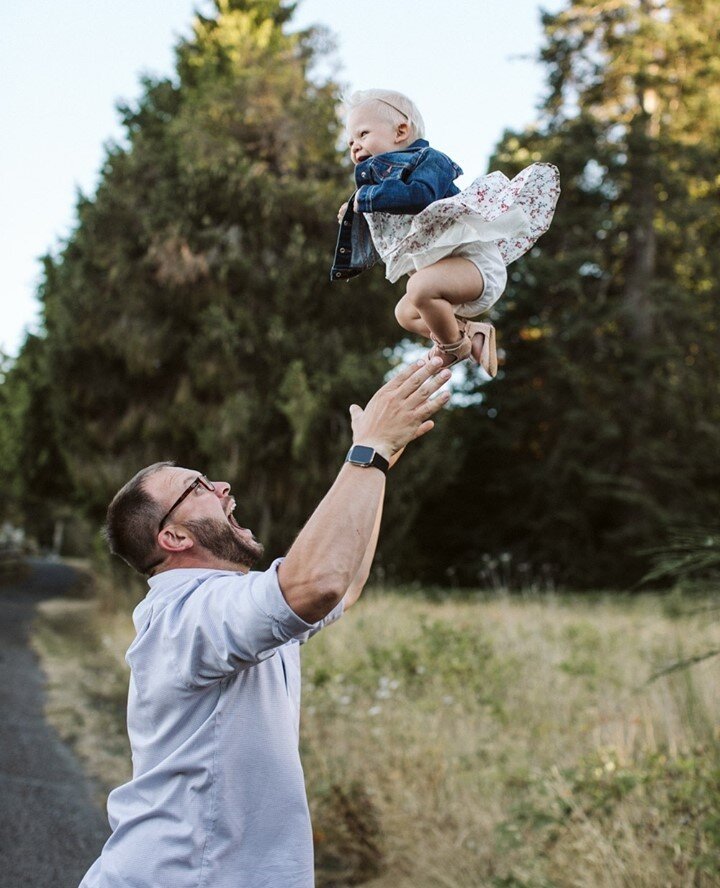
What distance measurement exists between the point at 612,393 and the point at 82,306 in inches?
418

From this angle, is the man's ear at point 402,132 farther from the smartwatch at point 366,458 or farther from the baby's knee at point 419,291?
the smartwatch at point 366,458

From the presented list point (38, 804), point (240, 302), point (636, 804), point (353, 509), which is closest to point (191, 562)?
point (353, 509)

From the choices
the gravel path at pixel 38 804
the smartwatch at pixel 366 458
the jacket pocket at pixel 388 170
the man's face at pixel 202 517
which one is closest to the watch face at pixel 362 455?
the smartwatch at pixel 366 458

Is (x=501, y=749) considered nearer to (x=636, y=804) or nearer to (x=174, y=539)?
(x=636, y=804)

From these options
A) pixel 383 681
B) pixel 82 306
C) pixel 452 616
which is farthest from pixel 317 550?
pixel 82 306

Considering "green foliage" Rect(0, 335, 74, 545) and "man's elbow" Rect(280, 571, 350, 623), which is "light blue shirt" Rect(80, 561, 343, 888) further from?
"green foliage" Rect(0, 335, 74, 545)

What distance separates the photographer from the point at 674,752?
189 inches

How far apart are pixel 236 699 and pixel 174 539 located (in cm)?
45

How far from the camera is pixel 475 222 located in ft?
8.26

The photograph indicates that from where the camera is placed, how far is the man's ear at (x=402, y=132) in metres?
2.50

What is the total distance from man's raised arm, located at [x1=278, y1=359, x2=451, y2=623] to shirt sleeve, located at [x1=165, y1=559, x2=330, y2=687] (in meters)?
0.04

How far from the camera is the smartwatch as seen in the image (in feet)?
6.95

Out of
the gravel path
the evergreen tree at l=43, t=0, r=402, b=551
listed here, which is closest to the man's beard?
the gravel path

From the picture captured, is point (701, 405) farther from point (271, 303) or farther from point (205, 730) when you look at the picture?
point (205, 730)
